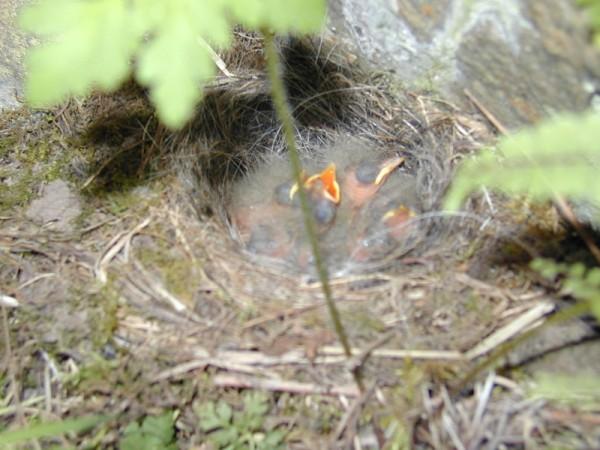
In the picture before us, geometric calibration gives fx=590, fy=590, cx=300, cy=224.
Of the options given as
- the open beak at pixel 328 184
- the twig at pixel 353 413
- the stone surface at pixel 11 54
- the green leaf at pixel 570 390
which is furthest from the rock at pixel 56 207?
the green leaf at pixel 570 390

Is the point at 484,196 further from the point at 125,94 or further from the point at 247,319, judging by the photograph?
the point at 125,94

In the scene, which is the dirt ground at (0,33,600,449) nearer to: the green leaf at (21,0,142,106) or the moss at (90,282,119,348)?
the moss at (90,282,119,348)

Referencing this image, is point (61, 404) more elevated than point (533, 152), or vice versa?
point (533, 152)

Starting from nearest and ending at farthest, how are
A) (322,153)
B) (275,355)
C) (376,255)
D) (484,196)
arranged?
(275,355) → (484,196) → (376,255) → (322,153)

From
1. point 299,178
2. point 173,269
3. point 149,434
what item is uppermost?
point 299,178

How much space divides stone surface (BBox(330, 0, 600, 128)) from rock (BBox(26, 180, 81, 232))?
1072 millimetres

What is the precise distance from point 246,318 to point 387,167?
895 mm

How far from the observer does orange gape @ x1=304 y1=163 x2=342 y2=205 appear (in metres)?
2.08

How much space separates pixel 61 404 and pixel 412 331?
905 mm

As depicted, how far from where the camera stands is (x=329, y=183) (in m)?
2.12

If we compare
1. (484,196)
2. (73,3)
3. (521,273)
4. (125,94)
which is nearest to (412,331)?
(521,273)

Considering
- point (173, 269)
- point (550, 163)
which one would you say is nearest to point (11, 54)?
point (173, 269)

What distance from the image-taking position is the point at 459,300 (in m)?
1.52

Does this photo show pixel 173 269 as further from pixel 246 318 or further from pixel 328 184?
pixel 328 184
